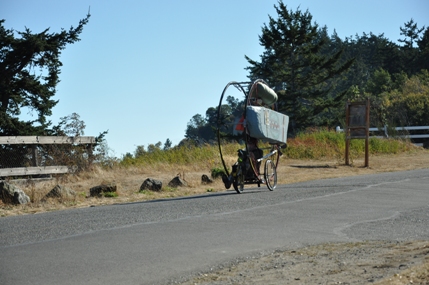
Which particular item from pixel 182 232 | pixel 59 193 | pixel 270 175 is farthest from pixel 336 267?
pixel 59 193

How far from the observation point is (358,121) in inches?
1125

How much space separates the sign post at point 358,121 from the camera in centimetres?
2833

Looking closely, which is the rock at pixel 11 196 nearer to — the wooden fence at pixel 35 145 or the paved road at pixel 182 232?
the paved road at pixel 182 232

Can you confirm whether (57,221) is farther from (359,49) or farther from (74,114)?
(359,49)

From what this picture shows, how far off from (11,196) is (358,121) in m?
16.1

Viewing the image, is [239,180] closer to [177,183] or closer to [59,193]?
[177,183]

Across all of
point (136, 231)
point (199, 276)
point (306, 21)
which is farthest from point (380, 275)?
point (306, 21)

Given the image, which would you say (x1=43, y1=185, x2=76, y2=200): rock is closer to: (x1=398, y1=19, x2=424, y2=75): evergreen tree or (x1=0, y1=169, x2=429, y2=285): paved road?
(x1=0, y1=169, x2=429, y2=285): paved road

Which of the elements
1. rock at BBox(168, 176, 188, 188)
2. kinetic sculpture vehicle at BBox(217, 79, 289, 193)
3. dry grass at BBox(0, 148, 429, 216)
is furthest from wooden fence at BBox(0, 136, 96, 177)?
kinetic sculpture vehicle at BBox(217, 79, 289, 193)

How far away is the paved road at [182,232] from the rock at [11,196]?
9.71ft

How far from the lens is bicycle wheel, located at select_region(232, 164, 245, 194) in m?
17.0

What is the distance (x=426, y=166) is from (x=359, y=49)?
93836 mm

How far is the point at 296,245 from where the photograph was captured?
9.40 m

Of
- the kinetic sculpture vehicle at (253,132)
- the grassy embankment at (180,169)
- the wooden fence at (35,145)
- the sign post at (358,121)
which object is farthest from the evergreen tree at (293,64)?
the kinetic sculpture vehicle at (253,132)
